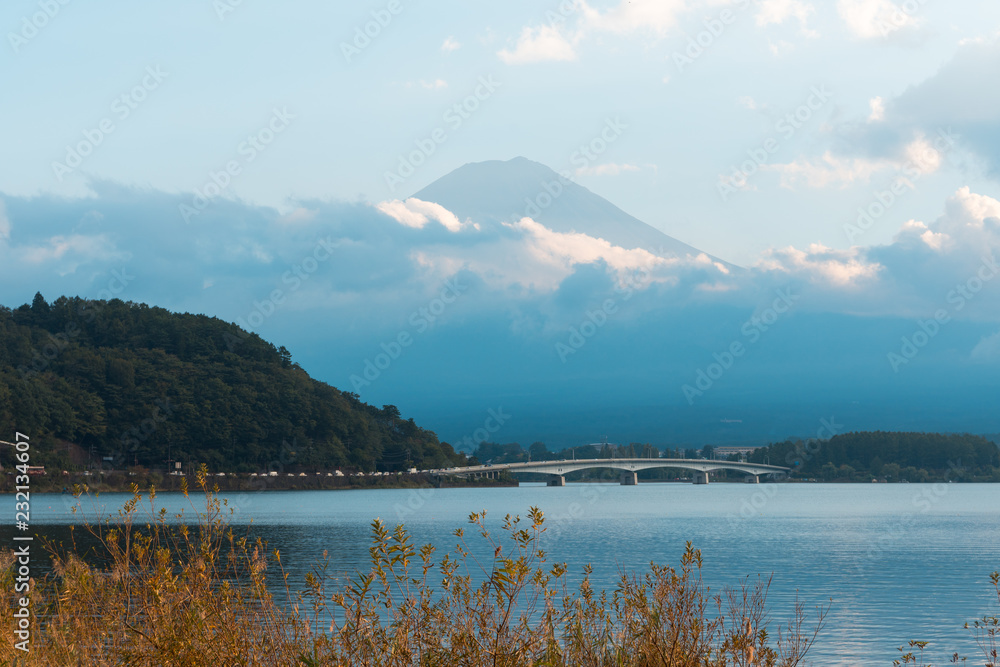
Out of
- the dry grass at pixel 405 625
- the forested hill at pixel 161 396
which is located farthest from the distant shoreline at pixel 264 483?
the dry grass at pixel 405 625

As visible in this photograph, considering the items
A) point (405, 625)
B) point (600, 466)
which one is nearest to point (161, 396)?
point (600, 466)

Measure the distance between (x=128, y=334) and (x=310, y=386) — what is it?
29244mm

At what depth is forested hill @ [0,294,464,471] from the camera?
417 feet

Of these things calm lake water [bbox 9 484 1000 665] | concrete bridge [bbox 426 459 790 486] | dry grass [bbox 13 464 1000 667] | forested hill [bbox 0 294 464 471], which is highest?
forested hill [bbox 0 294 464 471]

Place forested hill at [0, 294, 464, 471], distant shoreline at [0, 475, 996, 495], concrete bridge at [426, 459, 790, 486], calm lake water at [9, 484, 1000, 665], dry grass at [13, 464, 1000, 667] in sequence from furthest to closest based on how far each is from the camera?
concrete bridge at [426, 459, 790, 486] → forested hill at [0, 294, 464, 471] → distant shoreline at [0, 475, 996, 495] → calm lake water at [9, 484, 1000, 665] → dry grass at [13, 464, 1000, 667]

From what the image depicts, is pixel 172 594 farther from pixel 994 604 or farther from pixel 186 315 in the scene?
pixel 186 315

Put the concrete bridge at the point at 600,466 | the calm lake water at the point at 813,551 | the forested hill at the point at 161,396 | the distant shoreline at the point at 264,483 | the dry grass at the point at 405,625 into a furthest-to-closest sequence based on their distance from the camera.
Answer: the concrete bridge at the point at 600,466 → the forested hill at the point at 161,396 → the distant shoreline at the point at 264,483 → the calm lake water at the point at 813,551 → the dry grass at the point at 405,625

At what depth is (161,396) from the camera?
446 ft

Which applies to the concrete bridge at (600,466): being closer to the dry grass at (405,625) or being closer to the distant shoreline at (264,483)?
the distant shoreline at (264,483)

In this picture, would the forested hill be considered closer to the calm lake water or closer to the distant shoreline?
the distant shoreline

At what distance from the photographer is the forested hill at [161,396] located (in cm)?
12725

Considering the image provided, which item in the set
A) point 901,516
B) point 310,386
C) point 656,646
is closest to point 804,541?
point 901,516

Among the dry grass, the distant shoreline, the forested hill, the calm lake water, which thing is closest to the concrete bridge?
the distant shoreline

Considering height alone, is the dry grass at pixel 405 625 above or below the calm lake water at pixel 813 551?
above
